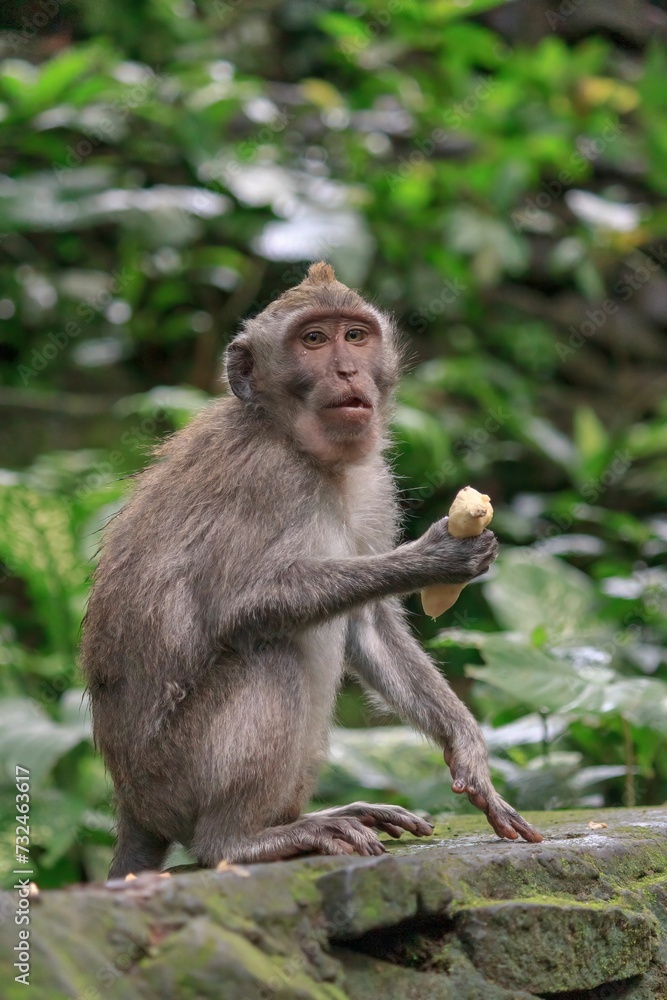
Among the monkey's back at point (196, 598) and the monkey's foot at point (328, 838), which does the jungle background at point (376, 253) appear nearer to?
the monkey's back at point (196, 598)

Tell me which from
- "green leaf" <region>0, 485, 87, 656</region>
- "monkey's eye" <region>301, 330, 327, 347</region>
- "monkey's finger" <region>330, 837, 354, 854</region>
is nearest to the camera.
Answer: "monkey's finger" <region>330, 837, 354, 854</region>

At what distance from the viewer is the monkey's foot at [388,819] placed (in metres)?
4.78

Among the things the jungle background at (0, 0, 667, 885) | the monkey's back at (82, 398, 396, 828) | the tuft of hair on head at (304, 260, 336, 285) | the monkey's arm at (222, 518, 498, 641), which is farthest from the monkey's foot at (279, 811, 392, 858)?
the jungle background at (0, 0, 667, 885)

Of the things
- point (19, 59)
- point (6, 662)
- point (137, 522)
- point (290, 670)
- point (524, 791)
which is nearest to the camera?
point (290, 670)

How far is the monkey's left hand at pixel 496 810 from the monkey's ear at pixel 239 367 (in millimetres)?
1822

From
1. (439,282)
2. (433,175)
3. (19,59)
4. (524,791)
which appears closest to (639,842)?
(524,791)

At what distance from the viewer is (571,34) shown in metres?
14.0

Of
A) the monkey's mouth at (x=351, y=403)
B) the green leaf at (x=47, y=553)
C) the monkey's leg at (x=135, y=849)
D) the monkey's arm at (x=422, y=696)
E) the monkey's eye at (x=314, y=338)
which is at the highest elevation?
the monkey's eye at (x=314, y=338)

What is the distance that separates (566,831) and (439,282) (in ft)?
24.6

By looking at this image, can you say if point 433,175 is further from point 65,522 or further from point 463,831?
point 463,831

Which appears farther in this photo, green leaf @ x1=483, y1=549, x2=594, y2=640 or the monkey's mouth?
green leaf @ x1=483, y1=549, x2=594, y2=640

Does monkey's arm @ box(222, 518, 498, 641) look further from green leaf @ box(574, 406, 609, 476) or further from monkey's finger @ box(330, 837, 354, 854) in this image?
green leaf @ box(574, 406, 609, 476)

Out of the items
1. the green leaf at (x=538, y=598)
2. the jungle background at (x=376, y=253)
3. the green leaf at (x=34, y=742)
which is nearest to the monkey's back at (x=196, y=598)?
the green leaf at (x=34, y=742)

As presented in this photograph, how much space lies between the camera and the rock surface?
9.66ft
